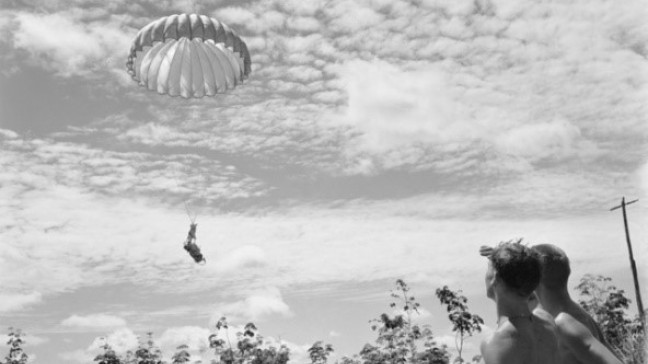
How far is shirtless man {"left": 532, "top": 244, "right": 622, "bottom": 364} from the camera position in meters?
3.55

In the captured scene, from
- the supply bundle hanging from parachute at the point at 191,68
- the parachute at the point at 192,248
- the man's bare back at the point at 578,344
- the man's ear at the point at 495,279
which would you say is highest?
the supply bundle hanging from parachute at the point at 191,68

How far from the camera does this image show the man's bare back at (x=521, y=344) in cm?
302

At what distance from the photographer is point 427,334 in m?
19.0

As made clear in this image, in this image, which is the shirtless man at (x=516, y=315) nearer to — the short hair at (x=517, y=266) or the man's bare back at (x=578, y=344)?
the short hair at (x=517, y=266)

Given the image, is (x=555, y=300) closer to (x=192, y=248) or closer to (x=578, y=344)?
(x=578, y=344)

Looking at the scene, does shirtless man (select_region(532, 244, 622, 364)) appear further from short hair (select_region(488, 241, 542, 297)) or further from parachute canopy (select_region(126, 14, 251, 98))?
parachute canopy (select_region(126, 14, 251, 98))

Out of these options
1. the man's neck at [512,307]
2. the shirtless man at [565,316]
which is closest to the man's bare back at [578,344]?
the shirtless man at [565,316]

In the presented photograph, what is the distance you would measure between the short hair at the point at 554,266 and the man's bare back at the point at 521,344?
0.70m

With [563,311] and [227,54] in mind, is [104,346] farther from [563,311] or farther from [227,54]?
[563,311]

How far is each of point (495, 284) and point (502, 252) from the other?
0.58ft

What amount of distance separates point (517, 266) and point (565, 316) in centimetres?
85

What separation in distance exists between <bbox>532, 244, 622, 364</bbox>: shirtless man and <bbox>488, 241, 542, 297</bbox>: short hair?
500 millimetres

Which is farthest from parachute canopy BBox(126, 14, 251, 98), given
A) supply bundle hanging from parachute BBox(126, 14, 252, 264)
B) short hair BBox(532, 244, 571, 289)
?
short hair BBox(532, 244, 571, 289)

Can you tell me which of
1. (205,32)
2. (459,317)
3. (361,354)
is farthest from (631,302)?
(205,32)
